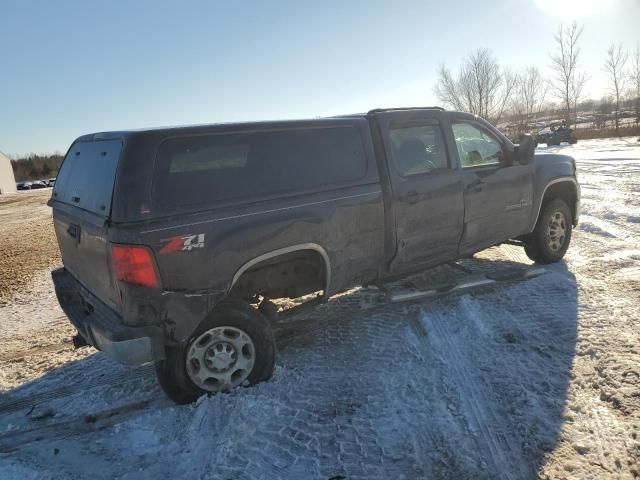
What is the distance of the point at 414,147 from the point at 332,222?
1.38m

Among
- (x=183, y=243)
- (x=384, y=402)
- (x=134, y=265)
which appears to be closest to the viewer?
(x=134, y=265)

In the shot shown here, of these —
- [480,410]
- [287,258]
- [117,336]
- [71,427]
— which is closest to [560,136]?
[287,258]

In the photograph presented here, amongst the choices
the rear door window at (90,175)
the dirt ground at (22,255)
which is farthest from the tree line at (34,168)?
the rear door window at (90,175)

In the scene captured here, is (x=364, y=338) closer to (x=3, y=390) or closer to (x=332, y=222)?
(x=332, y=222)

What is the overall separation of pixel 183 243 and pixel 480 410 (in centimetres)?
232

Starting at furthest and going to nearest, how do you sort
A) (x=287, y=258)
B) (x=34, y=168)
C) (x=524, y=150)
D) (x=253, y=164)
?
(x=34, y=168), (x=524, y=150), (x=287, y=258), (x=253, y=164)

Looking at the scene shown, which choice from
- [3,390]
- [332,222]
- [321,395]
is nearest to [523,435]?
[321,395]

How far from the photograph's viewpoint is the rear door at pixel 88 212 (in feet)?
10.7

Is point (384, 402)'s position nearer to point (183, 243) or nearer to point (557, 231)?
point (183, 243)

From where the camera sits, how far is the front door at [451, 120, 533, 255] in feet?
16.6

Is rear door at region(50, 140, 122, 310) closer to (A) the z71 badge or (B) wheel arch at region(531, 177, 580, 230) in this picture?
(A) the z71 badge

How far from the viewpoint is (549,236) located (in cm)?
605

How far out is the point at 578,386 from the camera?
133 inches

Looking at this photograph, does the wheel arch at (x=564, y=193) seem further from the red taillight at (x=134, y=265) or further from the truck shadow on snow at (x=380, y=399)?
the red taillight at (x=134, y=265)
